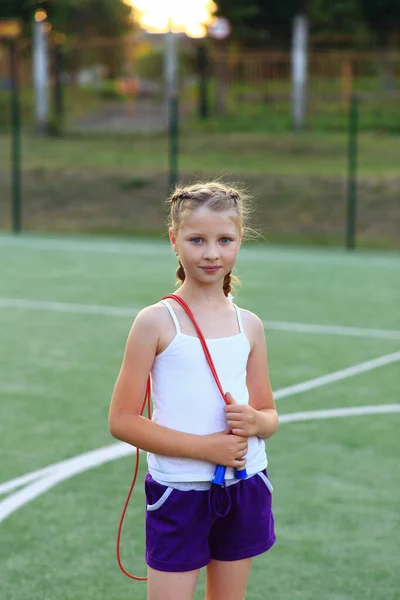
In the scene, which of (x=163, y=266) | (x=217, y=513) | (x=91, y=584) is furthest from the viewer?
(x=163, y=266)

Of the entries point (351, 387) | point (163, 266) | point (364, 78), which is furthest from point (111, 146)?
point (351, 387)

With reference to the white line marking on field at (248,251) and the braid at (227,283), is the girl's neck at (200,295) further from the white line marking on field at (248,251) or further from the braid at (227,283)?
the white line marking on field at (248,251)

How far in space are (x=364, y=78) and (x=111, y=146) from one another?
6848 millimetres

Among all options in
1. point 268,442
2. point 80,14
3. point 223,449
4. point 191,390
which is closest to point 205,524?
point 223,449

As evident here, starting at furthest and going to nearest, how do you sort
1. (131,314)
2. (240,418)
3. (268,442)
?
(131,314), (268,442), (240,418)

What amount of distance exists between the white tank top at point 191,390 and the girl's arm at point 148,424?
0.10 ft

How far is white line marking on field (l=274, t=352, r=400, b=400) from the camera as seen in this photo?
23.1ft

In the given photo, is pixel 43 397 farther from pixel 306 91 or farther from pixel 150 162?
pixel 306 91

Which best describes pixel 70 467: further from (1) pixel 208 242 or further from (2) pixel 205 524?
(1) pixel 208 242

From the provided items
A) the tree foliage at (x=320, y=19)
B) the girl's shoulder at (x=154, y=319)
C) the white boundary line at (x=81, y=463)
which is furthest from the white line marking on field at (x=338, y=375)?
the tree foliage at (x=320, y=19)

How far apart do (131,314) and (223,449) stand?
277 inches

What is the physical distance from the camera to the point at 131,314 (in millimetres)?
9867

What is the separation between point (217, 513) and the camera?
289cm

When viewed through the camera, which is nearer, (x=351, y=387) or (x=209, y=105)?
(x=351, y=387)
